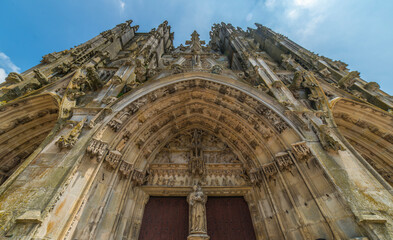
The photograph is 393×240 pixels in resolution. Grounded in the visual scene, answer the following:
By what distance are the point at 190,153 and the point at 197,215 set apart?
228 cm

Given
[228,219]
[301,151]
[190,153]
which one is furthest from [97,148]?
[301,151]

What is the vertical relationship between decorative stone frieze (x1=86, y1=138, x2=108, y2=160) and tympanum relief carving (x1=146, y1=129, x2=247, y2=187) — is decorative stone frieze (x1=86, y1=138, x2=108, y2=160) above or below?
below

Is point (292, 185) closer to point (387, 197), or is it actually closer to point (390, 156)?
point (387, 197)

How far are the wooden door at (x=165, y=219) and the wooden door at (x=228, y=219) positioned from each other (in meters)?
0.76

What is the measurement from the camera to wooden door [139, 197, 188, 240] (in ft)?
15.0

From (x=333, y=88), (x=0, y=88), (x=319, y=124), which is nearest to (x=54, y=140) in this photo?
(x=0, y=88)

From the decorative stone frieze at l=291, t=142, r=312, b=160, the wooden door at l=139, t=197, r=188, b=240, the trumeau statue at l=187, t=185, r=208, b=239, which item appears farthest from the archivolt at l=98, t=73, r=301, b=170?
the trumeau statue at l=187, t=185, r=208, b=239

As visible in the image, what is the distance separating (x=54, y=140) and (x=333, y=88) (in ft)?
32.1

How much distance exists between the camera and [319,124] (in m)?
4.32

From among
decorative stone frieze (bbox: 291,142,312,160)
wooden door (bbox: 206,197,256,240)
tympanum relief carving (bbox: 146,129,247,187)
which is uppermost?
tympanum relief carving (bbox: 146,129,247,187)

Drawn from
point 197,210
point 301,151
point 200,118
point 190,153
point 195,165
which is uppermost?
point 200,118

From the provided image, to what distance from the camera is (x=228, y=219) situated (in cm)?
496

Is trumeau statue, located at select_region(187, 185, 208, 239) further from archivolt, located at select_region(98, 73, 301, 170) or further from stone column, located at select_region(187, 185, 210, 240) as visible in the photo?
archivolt, located at select_region(98, 73, 301, 170)

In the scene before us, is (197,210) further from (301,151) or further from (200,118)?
(200,118)
